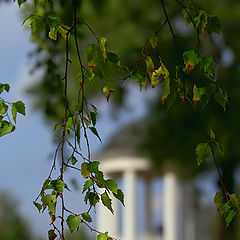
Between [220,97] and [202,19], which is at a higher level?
[202,19]

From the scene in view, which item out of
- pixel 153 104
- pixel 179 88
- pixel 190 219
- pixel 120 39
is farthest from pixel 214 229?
pixel 179 88

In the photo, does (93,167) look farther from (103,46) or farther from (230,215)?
(230,215)

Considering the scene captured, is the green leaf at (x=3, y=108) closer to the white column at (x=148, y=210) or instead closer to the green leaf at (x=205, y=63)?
the green leaf at (x=205, y=63)

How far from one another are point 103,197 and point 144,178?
1684 centimetres

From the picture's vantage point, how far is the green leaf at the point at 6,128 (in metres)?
2.54

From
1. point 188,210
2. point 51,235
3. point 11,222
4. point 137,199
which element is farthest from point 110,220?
point 11,222

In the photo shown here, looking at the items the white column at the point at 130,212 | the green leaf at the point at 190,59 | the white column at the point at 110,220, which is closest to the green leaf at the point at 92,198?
the green leaf at the point at 190,59

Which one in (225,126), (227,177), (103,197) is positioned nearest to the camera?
(103,197)

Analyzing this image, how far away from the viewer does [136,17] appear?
1412 cm

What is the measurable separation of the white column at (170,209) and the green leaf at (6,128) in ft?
51.1

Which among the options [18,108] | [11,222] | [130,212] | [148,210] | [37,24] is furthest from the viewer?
[11,222]

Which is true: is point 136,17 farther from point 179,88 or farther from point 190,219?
point 179,88

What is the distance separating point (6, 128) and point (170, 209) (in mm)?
15817

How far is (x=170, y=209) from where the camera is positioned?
59.2ft
